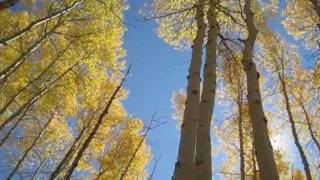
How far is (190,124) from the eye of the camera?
14.1 ft

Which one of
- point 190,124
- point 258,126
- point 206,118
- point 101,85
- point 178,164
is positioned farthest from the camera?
point 101,85

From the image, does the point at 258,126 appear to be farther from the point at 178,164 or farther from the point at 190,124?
the point at 178,164

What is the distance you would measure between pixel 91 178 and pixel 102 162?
34.5 inches

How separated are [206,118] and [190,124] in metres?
0.29

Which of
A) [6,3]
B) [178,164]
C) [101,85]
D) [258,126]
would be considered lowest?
[178,164]

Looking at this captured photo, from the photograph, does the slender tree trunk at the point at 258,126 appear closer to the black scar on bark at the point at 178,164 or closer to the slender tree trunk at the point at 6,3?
the black scar on bark at the point at 178,164

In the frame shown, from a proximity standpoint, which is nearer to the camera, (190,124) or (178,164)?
(178,164)

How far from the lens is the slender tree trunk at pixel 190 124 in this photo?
150 inches

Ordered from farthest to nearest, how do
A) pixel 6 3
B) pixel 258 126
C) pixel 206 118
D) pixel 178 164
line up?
pixel 206 118 < pixel 258 126 < pixel 178 164 < pixel 6 3

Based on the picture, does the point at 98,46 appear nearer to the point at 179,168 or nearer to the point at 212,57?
the point at 212,57

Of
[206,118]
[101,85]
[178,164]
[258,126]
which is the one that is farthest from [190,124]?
[101,85]

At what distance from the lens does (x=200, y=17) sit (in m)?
6.52

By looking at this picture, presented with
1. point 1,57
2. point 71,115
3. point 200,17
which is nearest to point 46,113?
point 71,115

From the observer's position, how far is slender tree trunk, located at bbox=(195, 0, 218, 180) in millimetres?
3911
